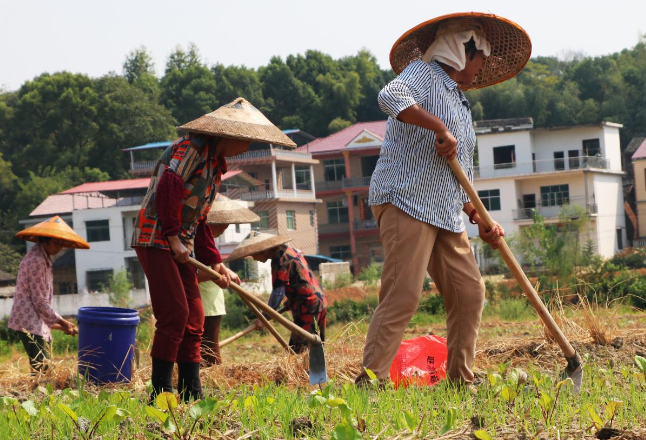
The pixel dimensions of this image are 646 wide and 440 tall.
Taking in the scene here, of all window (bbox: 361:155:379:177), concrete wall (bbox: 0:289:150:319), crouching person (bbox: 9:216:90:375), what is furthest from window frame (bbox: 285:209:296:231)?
crouching person (bbox: 9:216:90:375)

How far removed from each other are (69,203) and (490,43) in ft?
138

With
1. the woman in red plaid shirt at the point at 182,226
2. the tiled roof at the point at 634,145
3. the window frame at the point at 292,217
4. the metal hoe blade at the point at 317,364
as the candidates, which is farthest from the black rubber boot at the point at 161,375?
the tiled roof at the point at 634,145

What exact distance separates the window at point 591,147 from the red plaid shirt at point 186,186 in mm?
42218

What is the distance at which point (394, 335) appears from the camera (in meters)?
4.05

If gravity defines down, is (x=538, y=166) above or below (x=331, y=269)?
above

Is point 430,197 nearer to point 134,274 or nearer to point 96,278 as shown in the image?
point 134,274

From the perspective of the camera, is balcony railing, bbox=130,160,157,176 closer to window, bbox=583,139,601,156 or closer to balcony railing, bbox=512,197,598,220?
balcony railing, bbox=512,197,598,220

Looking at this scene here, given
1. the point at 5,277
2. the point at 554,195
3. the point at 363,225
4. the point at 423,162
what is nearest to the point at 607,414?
the point at 423,162

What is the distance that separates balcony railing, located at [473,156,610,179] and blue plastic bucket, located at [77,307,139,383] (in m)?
39.2

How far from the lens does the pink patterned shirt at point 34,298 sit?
20.8 ft

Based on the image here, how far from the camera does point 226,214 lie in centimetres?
740

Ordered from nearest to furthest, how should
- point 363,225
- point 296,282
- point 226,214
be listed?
1. point 296,282
2. point 226,214
3. point 363,225

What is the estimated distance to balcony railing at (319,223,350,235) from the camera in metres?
50.0

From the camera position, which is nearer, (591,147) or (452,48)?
(452,48)
